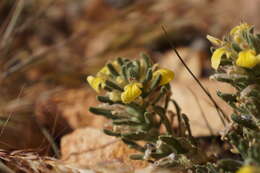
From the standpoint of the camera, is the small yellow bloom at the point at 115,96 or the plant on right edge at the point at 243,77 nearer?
the plant on right edge at the point at 243,77

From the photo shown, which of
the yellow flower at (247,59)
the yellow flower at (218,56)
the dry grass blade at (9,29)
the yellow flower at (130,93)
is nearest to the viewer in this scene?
the yellow flower at (247,59)

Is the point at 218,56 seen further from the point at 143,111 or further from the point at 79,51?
the point at 79,51

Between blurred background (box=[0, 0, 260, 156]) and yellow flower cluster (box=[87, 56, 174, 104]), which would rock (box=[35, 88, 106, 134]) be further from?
yellow flower cluster (box=[87, 56, 174, 104])

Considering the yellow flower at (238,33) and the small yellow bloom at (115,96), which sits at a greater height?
the yellow flower at (238,33)

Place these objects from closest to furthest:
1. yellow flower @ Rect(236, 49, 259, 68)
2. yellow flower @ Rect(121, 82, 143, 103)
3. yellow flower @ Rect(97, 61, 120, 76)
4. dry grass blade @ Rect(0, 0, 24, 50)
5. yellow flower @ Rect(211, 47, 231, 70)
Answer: yellow flower @ Rect(236, 49, 259, 68)
yellow flower @ Rect(211, 47, 231, 70)
yellow flower @ Rect(121, 82, 143, 103)
yellow flower @ Rect(97, 61, 120, 76)
dry grass blade @ Rect(0, 0, 24, 50)

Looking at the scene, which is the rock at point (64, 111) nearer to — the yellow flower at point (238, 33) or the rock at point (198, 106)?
the rock at point (198, 106)

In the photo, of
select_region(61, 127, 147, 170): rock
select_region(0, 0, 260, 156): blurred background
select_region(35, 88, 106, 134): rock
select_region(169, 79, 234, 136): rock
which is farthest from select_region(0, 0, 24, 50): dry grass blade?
select_region(169, 79, 234, 136): rock

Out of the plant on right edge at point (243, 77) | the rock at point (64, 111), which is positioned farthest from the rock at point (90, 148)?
the plant on right edge at point (243, 77)
